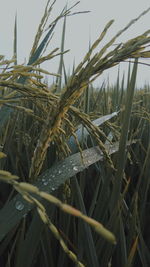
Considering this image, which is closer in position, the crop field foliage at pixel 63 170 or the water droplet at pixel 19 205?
the crop field foliage at pixel 63 170

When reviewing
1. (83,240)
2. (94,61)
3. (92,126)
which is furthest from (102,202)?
(94,61)

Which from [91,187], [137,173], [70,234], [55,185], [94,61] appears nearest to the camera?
[94,61]

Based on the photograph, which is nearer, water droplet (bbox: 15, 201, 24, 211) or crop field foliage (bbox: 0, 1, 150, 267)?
crop field foliage (bbox: 0, 1, 150, 267)

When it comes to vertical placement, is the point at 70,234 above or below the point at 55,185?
below

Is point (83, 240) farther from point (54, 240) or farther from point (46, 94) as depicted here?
point (46, 94)

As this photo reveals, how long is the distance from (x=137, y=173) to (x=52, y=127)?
3.22 feet

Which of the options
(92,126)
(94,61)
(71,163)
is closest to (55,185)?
(71,163)

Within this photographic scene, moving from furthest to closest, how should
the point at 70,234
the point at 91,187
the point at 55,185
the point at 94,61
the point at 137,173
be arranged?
the point at 137,173
the point at 91,187
the point at 70,234
the point at 55,185
the point at 94,61

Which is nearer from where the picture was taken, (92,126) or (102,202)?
(92,126)

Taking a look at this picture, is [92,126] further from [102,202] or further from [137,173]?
[137,173]

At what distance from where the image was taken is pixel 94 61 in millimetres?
382

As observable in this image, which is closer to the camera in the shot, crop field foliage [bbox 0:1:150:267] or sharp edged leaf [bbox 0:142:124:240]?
crop field foliage [bbox 0:1:150:267]

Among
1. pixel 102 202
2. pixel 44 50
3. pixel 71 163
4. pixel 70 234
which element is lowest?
pixel 70 234

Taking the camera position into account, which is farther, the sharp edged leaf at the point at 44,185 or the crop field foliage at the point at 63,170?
the sharp edged leaf at the point at 44,185
